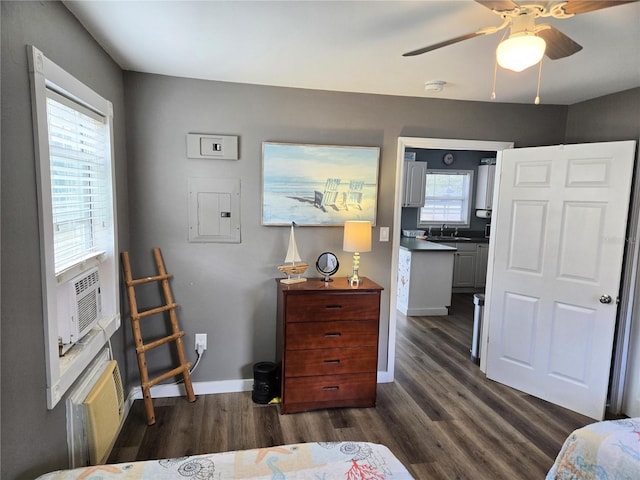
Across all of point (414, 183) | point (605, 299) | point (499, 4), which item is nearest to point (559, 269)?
point (605, 299)

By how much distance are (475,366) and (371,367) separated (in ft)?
4.37

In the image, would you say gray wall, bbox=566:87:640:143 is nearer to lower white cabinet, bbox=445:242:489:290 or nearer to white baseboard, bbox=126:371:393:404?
lower white cabinet, bbox=445:242:489:290

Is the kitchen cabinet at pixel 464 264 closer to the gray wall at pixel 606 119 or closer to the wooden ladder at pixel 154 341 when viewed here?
the gray wall at pixel 606 119

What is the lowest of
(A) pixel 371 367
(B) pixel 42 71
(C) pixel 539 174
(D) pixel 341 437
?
(D) pixel 341 437

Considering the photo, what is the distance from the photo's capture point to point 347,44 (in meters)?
2.07

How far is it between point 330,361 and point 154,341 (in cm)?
129

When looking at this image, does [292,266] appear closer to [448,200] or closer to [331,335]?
[331,335]

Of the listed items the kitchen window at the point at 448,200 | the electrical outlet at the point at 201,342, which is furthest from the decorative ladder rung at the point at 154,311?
the kitchen window at the point at 448,200

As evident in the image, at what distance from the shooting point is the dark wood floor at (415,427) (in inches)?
91.0

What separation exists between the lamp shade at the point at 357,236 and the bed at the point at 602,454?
160 cm

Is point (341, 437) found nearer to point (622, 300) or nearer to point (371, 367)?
point (371, 367)

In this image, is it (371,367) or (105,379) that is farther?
(371,367)

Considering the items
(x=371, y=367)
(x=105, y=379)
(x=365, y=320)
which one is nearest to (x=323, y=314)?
(x=365, y=320)

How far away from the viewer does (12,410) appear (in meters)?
1.32
